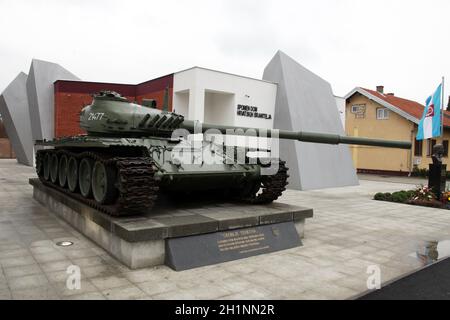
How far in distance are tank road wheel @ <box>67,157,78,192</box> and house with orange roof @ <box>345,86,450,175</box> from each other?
24182 millimetres

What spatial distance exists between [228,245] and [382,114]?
1042 inches

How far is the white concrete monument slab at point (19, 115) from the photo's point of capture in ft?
87.2

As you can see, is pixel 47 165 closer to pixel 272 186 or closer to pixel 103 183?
pixel 103 183

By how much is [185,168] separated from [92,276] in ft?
7.96

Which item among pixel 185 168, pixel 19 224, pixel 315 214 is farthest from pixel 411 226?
pixel 19 224

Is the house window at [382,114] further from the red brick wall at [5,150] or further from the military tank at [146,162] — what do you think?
the red brick wall at [5,150]

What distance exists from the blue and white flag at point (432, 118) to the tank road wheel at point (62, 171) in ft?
38.7

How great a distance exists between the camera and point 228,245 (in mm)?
5840

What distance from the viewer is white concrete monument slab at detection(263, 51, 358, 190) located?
1630cm

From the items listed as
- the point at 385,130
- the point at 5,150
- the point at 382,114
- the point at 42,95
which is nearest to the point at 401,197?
the point at 385,130

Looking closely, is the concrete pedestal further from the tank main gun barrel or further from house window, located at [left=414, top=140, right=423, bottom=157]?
house window, located at [left=414, top=140, right=423, bottom=157]

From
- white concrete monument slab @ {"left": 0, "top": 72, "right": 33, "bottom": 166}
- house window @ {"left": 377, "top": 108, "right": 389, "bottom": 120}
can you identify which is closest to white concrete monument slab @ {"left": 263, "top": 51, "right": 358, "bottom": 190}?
house window @ {"left": 377, "top": 108, "right": 389, "bottom": 120}

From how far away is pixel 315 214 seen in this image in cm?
1006
